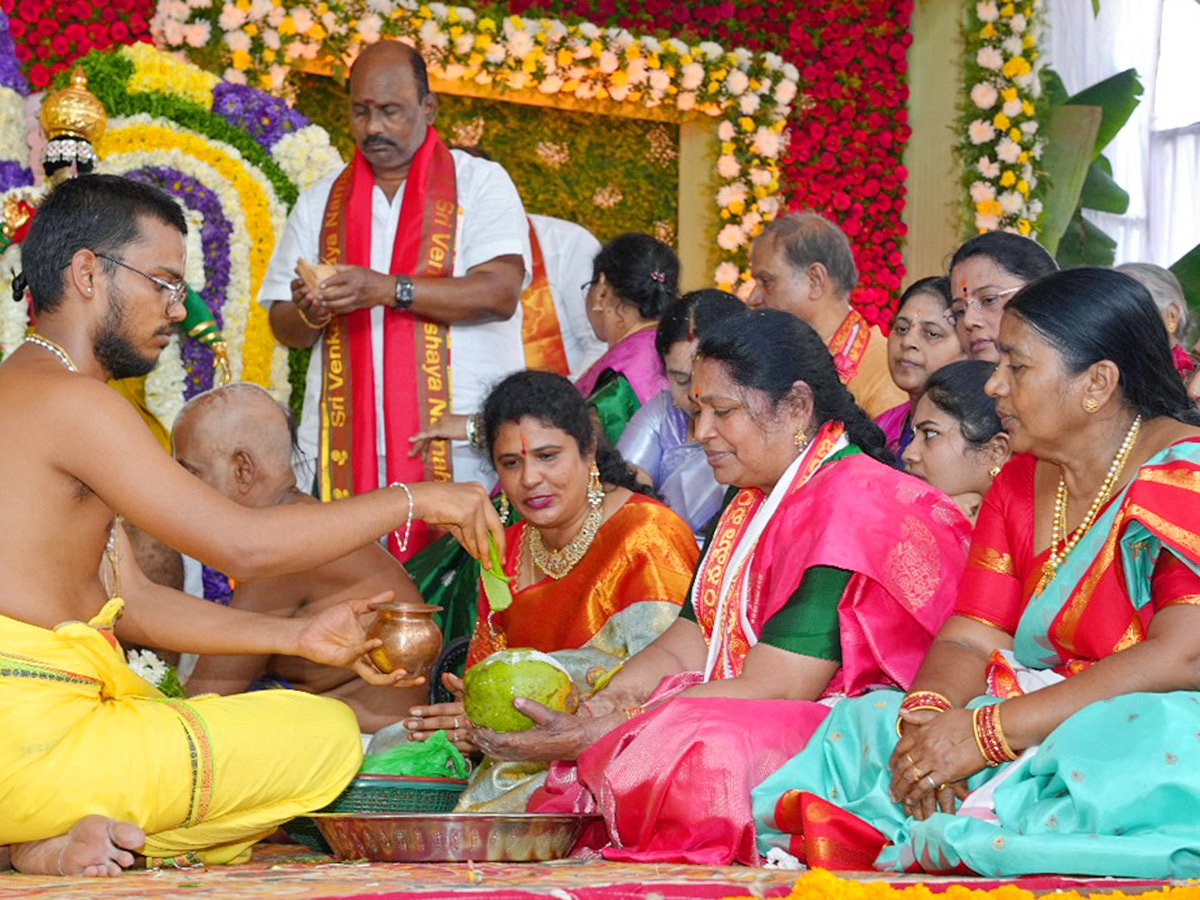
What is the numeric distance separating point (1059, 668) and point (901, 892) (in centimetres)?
114

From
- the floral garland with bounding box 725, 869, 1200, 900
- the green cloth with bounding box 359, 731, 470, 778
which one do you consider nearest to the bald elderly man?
the green cloth with bounding box 359, 731, 470, 778

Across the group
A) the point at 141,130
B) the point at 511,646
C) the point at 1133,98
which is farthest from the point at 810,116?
the point at 511,646

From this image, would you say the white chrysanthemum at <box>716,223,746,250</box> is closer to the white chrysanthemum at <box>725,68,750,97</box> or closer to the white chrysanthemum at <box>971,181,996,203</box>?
the white chrysanthemum at <box>725,68,750,97</box>

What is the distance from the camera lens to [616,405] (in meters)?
6.13

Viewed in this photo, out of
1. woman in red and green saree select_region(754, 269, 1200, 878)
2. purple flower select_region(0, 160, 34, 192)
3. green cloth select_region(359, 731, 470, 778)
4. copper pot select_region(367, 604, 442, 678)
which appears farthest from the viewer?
purple flower select_region(0, 160, 34, 192)

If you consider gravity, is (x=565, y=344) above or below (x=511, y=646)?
above

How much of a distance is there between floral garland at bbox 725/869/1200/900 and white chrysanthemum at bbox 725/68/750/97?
26.2 feet

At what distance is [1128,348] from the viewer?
10.7 feet

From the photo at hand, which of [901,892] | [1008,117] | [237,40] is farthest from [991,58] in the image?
[901,892]

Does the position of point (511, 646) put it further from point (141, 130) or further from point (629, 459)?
point (141, 130)

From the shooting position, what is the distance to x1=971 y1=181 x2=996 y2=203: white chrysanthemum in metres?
9.82

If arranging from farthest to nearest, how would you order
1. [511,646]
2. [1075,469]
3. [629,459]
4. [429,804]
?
[629,459] → [511,646] → [429,804] → [1075,469]

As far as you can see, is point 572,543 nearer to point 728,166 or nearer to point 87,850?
point 87,850

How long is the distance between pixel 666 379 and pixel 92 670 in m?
3.03
